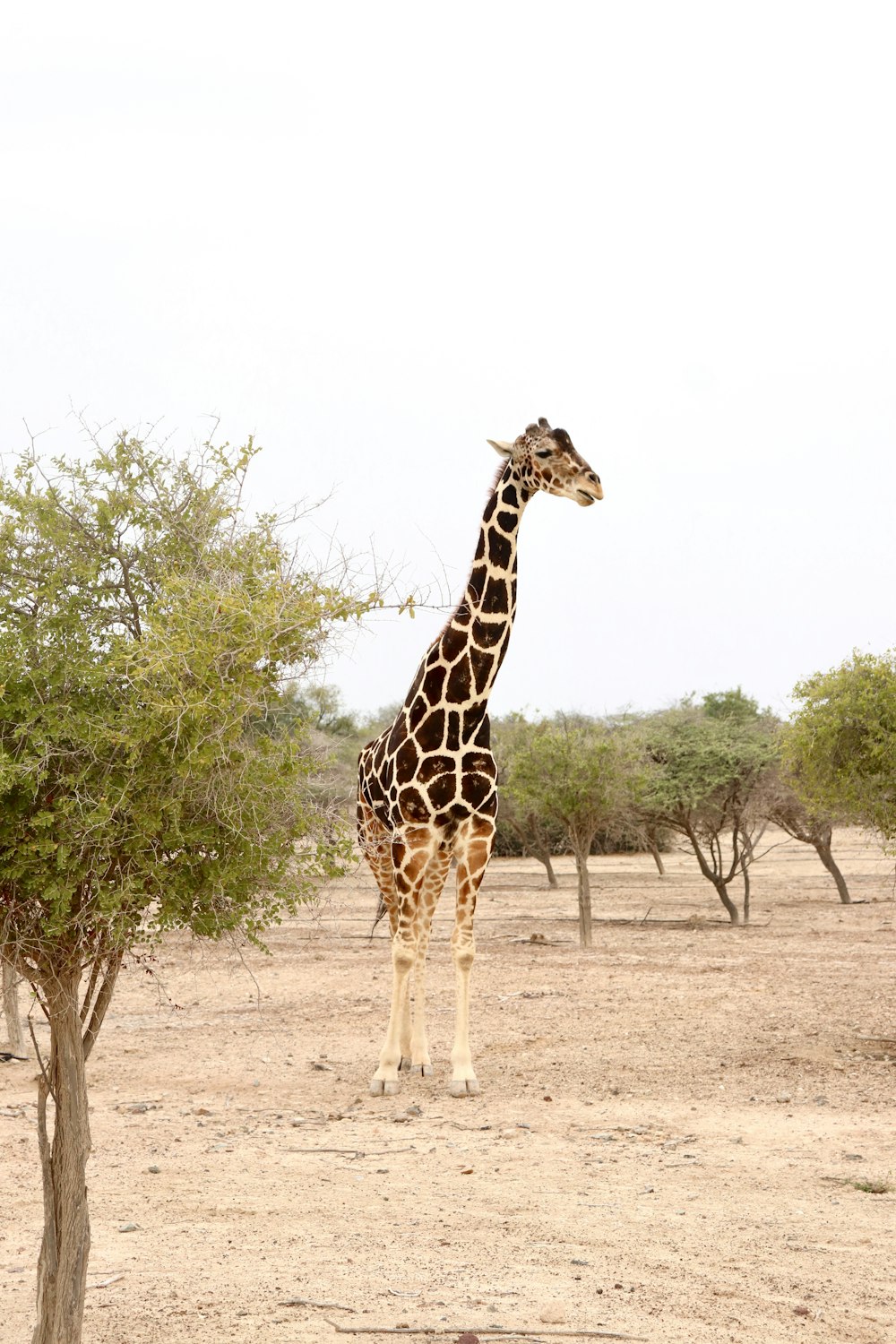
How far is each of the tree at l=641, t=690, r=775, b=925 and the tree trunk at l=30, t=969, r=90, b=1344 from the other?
18.7 m

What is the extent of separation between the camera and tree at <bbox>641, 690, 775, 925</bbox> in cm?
2370

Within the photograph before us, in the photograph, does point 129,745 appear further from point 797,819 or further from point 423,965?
point 797,819

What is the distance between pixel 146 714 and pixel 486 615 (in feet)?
20.6

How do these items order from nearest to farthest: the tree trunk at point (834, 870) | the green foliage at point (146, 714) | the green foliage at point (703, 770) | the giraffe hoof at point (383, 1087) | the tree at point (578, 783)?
the green foliage at point (146, 714)
the giraffe hoof at point (383, 1087)
the tree at point (578, 783)
the green foliage at point (703, 770)
the tree trunk at point (834, 870)

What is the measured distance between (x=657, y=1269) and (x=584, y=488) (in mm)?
5688

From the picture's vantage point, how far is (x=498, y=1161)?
8.68 metres

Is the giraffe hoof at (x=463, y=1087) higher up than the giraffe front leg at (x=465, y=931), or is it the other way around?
the giraffe front leg at (x=465, y=931)

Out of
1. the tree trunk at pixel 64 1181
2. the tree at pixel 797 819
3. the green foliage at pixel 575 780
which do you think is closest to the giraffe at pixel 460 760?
the tree trunk at pixel 64 1181

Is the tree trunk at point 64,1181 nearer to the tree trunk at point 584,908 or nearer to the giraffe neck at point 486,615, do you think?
the giraffe neck at point 486,615

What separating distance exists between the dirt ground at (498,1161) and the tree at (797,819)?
22.6 ft

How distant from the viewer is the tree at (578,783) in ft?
65.6

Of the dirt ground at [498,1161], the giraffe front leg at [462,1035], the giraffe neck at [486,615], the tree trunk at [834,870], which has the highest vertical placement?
the giraffe neck at [486,615]

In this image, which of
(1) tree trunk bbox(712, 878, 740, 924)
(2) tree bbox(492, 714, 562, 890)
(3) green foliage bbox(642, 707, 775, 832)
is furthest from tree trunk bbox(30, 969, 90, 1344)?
(1) tree trunk bbox(712, 878, 740, 924)

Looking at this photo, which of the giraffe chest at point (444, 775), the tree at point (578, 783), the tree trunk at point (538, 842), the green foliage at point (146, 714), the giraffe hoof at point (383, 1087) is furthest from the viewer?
the tree trunk at point (538, 842)
